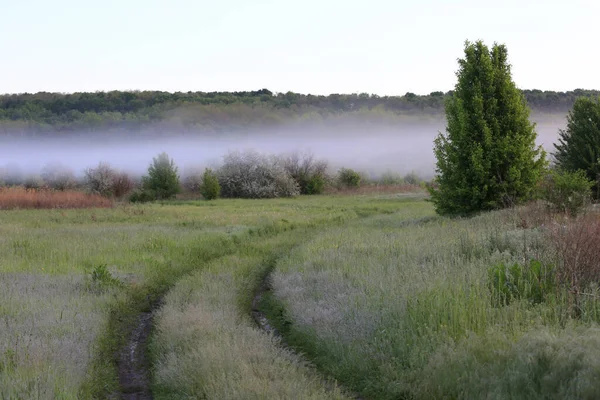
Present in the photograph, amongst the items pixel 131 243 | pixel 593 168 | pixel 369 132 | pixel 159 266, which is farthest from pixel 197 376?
pixel 369 132

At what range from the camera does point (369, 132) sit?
96625 millimetres

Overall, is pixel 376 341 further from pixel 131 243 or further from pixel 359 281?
pixel 131 243

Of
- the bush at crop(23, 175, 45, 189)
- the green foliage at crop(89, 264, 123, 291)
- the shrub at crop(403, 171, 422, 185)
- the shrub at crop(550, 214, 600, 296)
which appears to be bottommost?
the shrub at crop(403, 171, 422, 185)

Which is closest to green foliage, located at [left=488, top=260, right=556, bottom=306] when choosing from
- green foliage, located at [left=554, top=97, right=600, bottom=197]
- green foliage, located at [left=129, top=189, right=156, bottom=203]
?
green foliage, located at [left=554, top=97, right=600, bottom=197]

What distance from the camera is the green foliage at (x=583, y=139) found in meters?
23.8

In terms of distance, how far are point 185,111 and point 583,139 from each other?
78957 mm

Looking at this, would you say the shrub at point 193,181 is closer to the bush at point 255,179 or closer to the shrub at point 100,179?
the bush at point 255,179

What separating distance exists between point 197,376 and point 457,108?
1922cm

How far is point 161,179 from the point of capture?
51219mm

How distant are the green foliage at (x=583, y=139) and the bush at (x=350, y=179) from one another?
39.5 meters

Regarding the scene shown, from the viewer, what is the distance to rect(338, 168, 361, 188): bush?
213 feet

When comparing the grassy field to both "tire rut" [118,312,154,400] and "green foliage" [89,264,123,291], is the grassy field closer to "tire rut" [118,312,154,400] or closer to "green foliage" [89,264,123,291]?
"green foliage" [89,264,123,291]

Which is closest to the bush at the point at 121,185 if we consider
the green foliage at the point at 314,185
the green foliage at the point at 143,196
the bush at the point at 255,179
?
the green foliage at the point at 143,196

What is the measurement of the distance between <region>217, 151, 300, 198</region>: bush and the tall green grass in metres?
43.9
